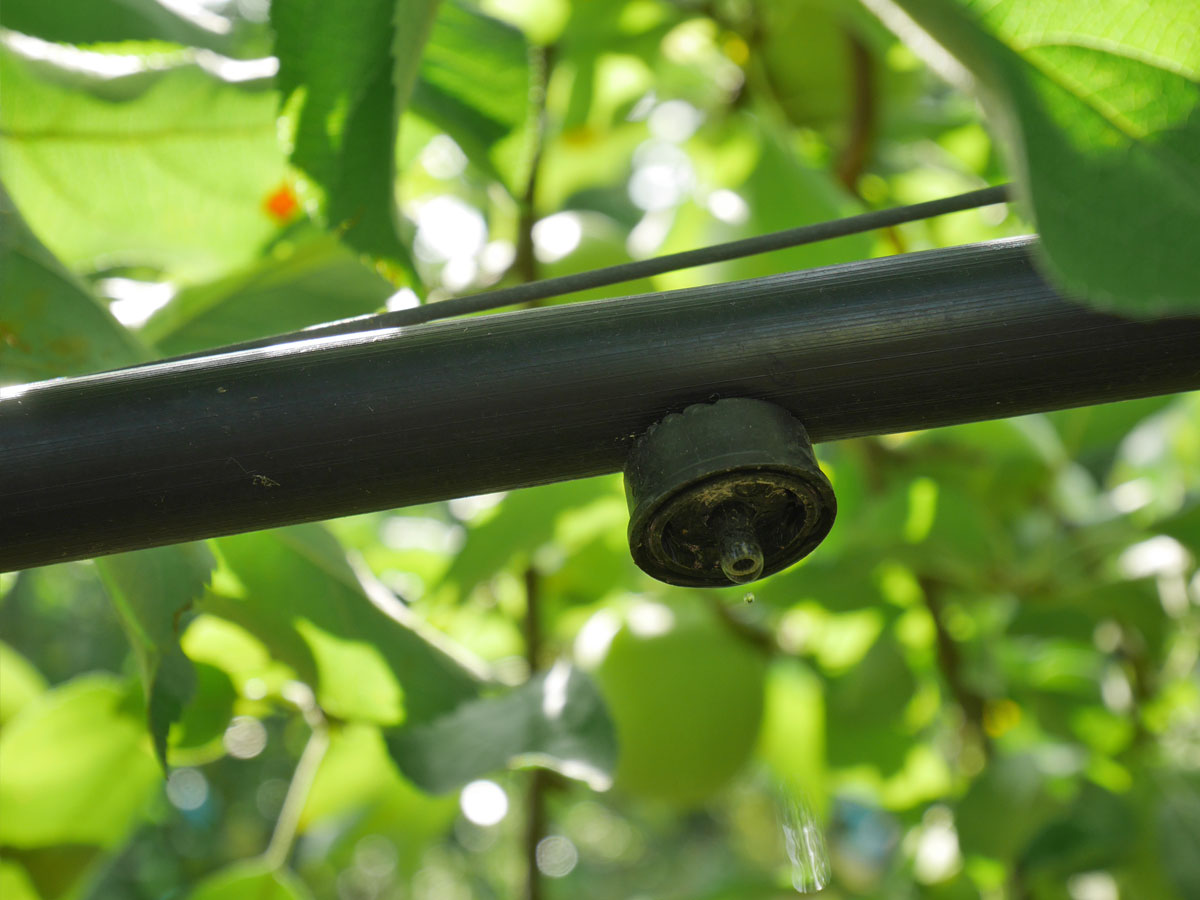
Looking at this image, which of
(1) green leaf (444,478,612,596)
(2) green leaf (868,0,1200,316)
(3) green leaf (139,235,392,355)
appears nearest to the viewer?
(2) green leaf (868,0,1200,316)

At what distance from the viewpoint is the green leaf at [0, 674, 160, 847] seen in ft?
1.50

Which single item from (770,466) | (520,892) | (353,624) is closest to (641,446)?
(770,466)

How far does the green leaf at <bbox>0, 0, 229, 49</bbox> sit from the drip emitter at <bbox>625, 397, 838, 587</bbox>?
283 millimetres

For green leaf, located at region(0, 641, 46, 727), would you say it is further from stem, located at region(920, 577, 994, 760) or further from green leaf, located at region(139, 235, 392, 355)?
stem, located at region(920, 577, 994, 760)

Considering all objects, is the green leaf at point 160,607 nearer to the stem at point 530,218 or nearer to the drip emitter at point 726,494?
the drip emitter at point 726,494

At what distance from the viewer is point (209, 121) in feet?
1.35

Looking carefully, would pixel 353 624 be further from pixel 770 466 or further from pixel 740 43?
pixel 740 43

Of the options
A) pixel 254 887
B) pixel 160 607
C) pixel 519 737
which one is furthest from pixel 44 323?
pixel 254 887

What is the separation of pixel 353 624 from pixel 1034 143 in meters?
0.25

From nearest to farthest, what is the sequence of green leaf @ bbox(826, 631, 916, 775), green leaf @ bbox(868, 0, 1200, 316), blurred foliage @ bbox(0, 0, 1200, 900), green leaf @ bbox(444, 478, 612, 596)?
green leaf @ bbox(868, 0, 1200, 316) < blurred foliage @ bbox(0, 0, 1200, 900) < green leaf @ bbox(444, 478, 612, 596) < green leaf @ bbox(826, 631, 916, 775)

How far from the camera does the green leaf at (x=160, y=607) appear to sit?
0.89ft

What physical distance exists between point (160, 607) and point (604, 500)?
10.7 inches

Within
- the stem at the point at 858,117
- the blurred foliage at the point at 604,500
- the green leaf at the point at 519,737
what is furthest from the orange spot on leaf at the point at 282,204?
the stem at the point at 858,117

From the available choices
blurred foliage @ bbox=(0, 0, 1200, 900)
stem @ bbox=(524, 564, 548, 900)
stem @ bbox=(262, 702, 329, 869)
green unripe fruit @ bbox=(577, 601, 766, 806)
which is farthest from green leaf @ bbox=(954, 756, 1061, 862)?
stem @ bbox=(262, 702, 329, 869)
